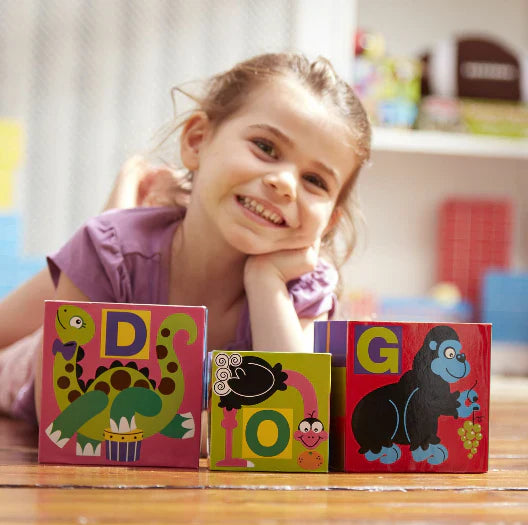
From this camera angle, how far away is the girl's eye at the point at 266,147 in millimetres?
1084

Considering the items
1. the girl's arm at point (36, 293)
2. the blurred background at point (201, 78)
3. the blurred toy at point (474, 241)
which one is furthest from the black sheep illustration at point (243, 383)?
the blurred toy at point (474, 241)

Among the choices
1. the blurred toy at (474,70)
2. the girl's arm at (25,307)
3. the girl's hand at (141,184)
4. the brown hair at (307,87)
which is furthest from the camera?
the blurred toy at (474,70)

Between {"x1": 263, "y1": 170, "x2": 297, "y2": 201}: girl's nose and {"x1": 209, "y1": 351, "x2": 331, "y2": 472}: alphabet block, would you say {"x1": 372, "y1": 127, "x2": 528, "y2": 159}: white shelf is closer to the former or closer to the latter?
{"x1": 263, "y1": 170, "x2": 297, "y2": 201}: girl's nose

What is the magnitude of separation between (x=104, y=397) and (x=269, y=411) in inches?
6.2

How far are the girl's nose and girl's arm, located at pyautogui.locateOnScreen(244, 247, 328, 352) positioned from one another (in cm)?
11

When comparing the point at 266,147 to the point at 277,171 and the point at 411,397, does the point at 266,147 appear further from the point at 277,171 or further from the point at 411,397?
the point at 411,397

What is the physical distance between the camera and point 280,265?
1120 mm

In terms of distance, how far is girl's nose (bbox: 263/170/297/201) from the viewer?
105 centimetres

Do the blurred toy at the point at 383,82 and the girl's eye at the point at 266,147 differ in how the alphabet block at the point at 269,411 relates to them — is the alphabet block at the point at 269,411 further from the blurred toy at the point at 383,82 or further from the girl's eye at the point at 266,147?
the blurred toy at the point at 383,82

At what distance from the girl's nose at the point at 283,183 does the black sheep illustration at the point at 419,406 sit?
33cm

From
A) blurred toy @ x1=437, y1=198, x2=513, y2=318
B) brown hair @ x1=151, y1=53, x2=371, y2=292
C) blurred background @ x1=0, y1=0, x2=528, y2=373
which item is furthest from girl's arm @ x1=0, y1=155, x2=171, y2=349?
blurred toy @ x1=437, y1=198, x2=513, y2=318

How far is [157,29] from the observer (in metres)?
2.51

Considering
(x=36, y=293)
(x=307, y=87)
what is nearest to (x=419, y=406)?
(x=307, y=87)

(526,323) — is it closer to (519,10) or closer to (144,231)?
(519,10)
